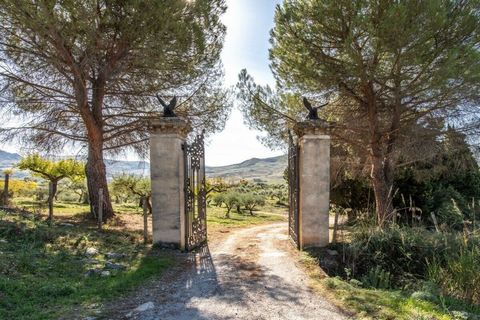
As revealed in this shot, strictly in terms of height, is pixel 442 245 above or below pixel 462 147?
below

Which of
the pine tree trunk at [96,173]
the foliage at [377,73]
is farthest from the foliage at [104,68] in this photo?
the foliage at [377,73]

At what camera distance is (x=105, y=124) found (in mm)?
10367

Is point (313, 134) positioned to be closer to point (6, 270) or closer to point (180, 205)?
point (180, 205)

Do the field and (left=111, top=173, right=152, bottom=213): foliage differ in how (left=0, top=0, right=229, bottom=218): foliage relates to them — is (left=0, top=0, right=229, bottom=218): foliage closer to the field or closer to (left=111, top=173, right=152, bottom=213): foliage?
the field

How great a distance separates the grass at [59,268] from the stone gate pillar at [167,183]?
0.56 metres

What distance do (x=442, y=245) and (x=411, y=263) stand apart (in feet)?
1.95

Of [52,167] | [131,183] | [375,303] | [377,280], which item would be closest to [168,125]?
[377,280]

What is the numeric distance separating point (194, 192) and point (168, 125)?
1557 mm

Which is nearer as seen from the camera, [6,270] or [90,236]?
[6,270]

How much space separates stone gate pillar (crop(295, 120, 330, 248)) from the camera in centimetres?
704

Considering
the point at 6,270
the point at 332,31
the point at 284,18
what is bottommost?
the point at 6,270

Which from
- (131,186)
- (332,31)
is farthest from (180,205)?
(131,186)

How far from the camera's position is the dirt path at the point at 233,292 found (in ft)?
12.8

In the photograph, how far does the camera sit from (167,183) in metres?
7.10
